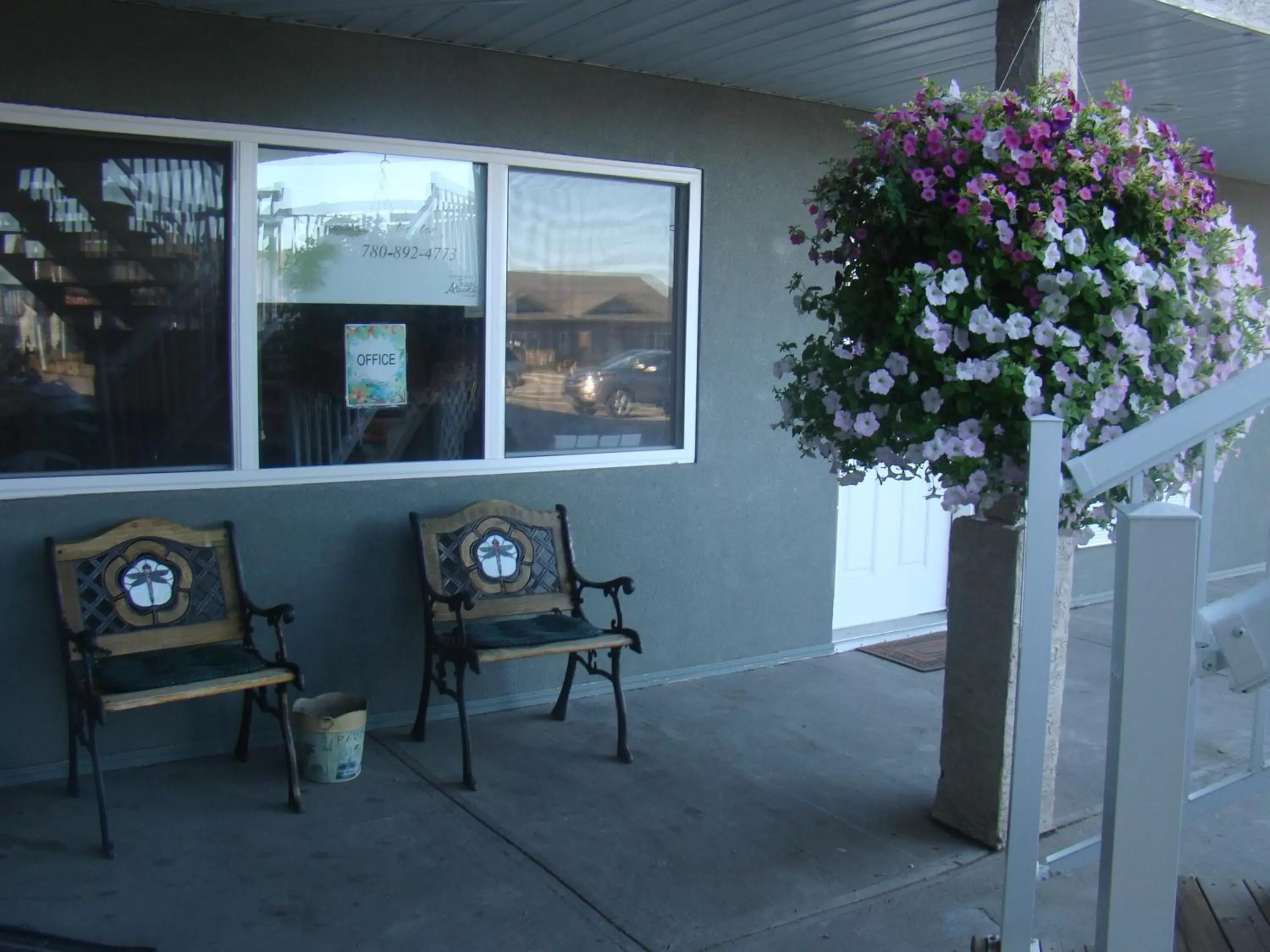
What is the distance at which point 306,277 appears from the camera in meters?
4.80

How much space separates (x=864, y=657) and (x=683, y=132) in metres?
2.90

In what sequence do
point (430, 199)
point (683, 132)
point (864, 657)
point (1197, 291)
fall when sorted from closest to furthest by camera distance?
point (1197, 291) → point (430, 199) → point (683, 132) → point (864, 657)

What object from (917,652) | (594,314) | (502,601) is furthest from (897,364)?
(917,652)

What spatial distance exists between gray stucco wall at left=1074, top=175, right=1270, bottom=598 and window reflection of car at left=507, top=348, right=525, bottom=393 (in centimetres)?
454

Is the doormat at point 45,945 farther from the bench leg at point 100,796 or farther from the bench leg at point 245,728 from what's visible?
the bench leg at point 245,728

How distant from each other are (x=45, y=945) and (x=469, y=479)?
8.28 feet

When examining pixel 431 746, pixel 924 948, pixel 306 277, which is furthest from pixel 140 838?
pixel 924 948

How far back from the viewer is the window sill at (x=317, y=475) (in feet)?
14.2

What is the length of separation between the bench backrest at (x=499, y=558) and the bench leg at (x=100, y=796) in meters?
1.37

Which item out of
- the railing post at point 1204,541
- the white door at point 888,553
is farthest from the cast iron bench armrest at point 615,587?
the railing post at point 1204,541

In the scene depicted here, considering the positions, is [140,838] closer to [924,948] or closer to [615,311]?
[924,948]

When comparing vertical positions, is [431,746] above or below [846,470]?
below

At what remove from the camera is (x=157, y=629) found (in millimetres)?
4371

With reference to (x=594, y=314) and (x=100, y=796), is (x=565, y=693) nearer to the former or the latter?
(x=594, y=314)
